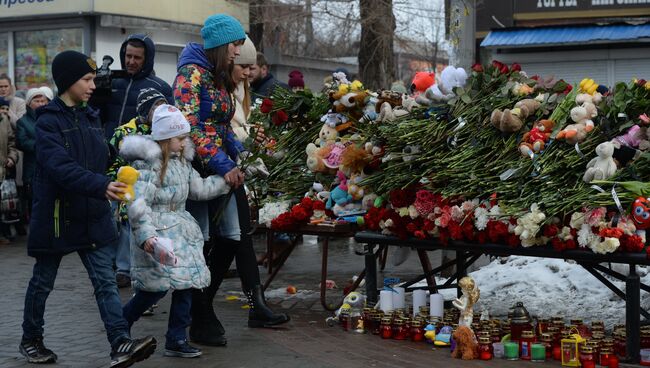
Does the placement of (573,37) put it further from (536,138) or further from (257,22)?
(536,138)

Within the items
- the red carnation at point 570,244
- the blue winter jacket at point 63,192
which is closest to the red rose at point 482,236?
the red carnation at point 570,244

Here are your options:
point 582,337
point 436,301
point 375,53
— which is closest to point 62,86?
point 436,301

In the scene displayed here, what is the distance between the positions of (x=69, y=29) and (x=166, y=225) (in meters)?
14.5

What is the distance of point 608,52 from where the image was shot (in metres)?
17.5

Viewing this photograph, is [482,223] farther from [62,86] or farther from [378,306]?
[62,86]

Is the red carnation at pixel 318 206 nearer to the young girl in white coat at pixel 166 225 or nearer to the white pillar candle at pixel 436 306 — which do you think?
the white pillar candle at pixel 436 306

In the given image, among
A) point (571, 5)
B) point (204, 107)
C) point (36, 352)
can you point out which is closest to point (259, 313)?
point (204, 107)

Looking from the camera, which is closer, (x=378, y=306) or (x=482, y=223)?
(x=482, y=223)

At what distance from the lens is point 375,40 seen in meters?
18.5

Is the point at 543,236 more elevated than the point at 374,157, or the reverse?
the point at 374,157

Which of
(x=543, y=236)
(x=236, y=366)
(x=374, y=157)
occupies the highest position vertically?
(x=374, y=157)

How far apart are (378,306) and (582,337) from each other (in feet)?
4.98

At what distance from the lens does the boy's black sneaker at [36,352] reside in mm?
6105

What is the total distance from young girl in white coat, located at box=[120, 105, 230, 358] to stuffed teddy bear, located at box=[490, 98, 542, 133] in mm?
2013
